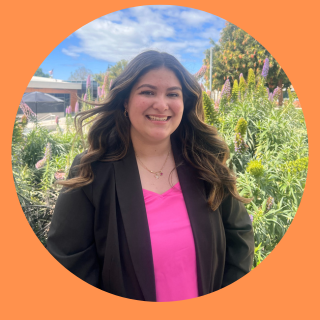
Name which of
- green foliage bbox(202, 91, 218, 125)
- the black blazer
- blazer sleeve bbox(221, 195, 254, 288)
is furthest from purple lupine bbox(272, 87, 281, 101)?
the black blazer

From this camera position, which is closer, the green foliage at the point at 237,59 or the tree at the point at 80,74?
the tree at the point at 80,74

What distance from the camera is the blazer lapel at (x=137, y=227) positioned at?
141 cm

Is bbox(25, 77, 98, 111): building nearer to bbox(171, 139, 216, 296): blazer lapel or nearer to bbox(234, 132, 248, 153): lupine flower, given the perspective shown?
bbox(171, 139, 216, 296): blazer lapel

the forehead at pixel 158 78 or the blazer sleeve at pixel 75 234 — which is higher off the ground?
the forehead at pixel 158 78

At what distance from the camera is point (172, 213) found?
1.50m

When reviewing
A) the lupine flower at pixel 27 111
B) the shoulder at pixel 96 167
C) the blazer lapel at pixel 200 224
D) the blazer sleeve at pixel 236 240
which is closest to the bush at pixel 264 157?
the blazer sleeve at pixel 236 240

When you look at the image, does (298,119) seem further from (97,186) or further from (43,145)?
(43,145)

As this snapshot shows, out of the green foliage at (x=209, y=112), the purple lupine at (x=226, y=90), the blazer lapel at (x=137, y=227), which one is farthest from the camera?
the purple lupine at (x=226, y=90)

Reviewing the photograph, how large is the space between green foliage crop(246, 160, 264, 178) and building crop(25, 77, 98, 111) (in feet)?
4.16

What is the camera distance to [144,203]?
147 cm

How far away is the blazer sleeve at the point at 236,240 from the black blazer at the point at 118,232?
0.36 feet

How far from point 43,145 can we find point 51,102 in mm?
318

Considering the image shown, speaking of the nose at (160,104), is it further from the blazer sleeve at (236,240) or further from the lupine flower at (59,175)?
the lupine flower at (59,175)

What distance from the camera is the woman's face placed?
4.69ft
